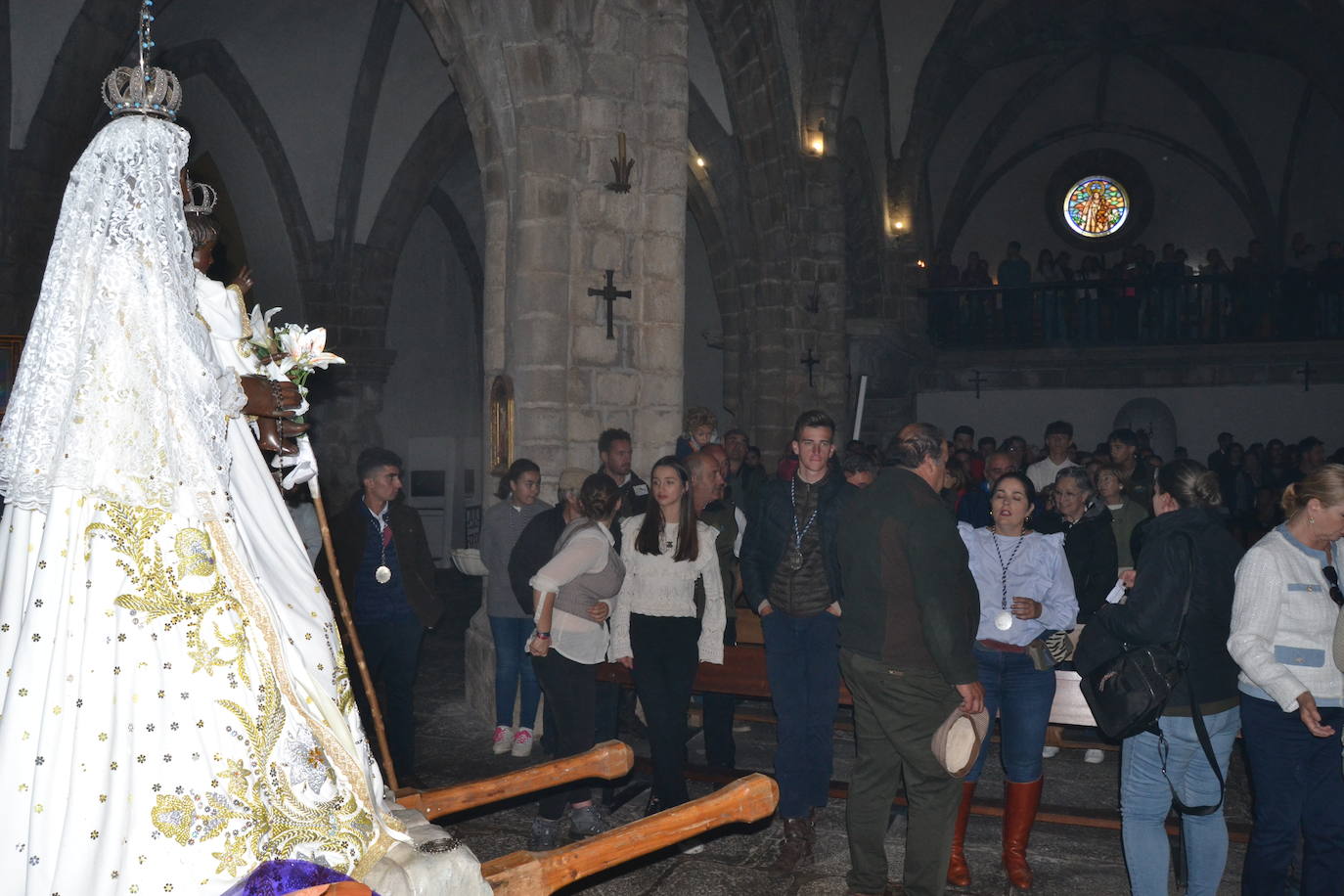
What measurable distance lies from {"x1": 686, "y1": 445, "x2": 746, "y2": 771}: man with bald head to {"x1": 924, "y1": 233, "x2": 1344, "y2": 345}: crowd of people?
14.2 metres

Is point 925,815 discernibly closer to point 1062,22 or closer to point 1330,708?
Answer: point 1330,708

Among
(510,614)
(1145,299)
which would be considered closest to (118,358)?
(510,614)

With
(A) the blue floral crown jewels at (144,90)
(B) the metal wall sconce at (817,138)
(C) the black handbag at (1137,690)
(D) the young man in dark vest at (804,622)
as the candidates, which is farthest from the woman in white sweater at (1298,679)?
(B) the metal wall sconce at (817,138)

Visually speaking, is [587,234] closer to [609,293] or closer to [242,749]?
[609,293]

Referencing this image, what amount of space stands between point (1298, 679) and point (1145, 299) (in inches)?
658

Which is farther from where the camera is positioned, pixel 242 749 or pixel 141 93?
pixel 141 93

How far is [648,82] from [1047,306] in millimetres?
13894

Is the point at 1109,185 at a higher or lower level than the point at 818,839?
higher

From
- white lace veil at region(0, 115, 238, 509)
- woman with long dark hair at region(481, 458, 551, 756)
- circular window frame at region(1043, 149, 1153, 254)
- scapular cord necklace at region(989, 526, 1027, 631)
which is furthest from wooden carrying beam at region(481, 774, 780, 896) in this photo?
circular window frame at region(1043, 149, 1153, 254)

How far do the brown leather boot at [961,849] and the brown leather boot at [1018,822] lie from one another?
0.18 meters

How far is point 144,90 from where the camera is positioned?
100 inches

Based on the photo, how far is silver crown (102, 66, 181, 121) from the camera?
2535mm

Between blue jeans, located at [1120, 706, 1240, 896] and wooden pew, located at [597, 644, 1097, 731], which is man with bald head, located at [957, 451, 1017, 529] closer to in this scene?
wooden pew, located at [597, 644, 1097, 731]

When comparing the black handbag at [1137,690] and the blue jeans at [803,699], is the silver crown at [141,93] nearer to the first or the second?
the blue jeans at [803,699]
